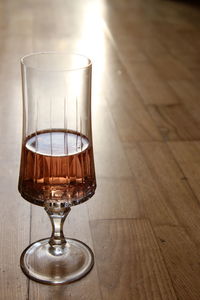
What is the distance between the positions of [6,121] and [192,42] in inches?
52.2

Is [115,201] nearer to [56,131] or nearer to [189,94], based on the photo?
[56,131]

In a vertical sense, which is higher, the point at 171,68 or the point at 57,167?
the point at 57,167

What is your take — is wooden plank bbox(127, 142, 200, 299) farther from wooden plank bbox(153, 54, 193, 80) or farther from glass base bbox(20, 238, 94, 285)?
wooden plank bbox(153, 54, 193, 80)

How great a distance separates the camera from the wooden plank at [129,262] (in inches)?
36.9

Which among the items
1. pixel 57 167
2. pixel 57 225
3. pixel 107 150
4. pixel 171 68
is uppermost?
pixel 57 167

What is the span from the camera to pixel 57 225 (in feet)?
3.18

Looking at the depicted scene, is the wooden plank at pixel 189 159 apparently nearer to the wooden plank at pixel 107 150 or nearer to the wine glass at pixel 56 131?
the wooden plank at pixel 107 150

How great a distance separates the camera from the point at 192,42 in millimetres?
2703

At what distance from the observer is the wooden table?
971 millimetres

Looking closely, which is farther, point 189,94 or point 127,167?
point 189,94

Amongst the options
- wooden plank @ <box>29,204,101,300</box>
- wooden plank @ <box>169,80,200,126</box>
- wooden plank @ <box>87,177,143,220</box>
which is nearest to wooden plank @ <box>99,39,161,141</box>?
wooden plank @ <box>169,80,200,126</box>

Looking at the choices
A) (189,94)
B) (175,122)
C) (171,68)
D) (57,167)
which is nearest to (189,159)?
(175,122)

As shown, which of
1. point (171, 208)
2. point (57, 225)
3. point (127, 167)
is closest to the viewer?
point (57, 225)

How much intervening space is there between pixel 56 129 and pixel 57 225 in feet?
0.57
